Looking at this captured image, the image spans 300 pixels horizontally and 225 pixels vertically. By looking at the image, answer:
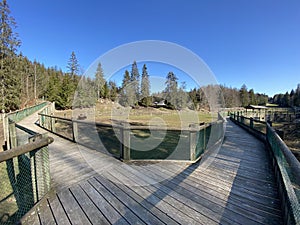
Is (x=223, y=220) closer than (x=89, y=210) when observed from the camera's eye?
Yes

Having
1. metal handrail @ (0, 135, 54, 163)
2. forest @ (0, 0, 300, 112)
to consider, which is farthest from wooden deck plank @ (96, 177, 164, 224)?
forest @ (0, 0, 300, 112)

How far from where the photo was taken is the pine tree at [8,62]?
17.6 meters

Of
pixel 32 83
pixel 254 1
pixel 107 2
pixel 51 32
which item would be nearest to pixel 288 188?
pixel 254 1

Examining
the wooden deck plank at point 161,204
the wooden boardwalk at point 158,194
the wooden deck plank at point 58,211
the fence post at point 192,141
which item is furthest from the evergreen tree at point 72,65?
the wooden deck plank at point 161,204

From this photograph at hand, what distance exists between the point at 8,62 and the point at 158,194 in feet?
82.0

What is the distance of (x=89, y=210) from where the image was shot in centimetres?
200

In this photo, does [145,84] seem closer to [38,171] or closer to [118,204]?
[38,171]

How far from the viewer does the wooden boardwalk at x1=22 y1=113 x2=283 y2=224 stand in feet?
6.20

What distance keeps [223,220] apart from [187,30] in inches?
511

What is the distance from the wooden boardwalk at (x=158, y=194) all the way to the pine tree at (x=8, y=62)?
2048cm

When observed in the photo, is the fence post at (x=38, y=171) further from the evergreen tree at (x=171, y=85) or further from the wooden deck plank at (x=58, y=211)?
the evergreen tree at (x=171, y=85)

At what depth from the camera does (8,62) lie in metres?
18.3

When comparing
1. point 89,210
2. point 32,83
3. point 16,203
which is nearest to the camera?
point 89,210

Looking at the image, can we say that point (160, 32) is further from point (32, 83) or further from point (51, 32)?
point (32, 83)
